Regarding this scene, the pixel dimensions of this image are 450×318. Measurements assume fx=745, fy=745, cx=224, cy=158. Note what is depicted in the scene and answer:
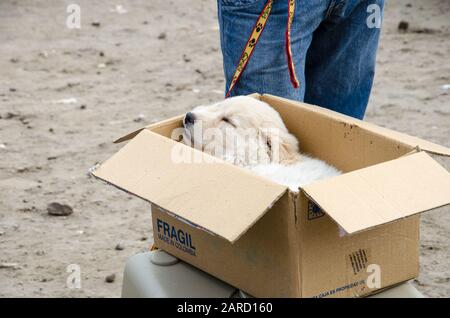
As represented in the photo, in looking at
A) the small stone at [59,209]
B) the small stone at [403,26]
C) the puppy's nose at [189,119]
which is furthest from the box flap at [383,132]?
the small stone at [403,26]

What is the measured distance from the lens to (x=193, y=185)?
83.3 inches

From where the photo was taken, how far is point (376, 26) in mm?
3188

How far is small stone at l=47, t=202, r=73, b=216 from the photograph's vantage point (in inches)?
165

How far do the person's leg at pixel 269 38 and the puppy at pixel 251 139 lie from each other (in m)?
0.12

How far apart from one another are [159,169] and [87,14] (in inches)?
236

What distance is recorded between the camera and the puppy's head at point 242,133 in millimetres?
2838

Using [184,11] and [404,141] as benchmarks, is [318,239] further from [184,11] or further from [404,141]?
[184,11]

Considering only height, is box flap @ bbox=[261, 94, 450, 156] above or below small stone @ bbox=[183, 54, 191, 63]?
above

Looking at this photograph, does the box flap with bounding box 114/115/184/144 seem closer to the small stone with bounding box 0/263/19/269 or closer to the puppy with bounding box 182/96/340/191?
the puppy with bounding box 182/96/340/191

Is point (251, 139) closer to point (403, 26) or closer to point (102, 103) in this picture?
point (102, 103)

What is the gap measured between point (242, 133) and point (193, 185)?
3.03 feet

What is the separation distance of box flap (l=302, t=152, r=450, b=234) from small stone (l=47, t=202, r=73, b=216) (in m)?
2.51

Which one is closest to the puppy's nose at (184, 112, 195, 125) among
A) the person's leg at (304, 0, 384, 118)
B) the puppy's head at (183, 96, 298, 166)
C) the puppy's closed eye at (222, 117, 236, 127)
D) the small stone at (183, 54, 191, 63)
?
the puppy's head at (183, 96, 298, 166)
